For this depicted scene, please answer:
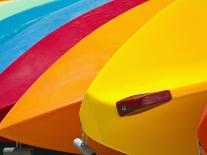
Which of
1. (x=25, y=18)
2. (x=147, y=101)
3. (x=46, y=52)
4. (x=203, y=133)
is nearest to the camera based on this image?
(x=203, y=133)

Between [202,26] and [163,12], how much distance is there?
0.24 meters

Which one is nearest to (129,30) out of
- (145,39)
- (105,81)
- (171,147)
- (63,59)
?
(63,59)

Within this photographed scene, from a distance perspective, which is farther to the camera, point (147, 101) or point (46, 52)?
point (46, 52)

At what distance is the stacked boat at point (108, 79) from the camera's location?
1.69m

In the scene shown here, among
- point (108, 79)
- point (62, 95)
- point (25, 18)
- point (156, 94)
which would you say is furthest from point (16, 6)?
point (156, 94)

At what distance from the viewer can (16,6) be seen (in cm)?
378

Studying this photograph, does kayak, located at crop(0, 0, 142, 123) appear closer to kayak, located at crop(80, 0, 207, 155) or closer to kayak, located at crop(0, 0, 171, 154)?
kayak, located at crop(0, 0, 171, 154)

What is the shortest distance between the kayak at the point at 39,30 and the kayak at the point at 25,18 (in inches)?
2.7

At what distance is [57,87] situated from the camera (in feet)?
7.70

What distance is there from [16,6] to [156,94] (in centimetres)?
237

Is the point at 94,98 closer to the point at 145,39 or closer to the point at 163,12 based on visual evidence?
the point at 145,39

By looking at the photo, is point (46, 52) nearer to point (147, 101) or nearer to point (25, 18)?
point (25, 18)

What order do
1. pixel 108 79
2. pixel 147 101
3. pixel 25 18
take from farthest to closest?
pixel 25 18, pixel 108 79, pixel 147 101

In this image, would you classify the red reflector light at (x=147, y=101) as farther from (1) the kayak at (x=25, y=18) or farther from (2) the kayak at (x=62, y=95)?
(1) the kayak at (x=25, y=18)
